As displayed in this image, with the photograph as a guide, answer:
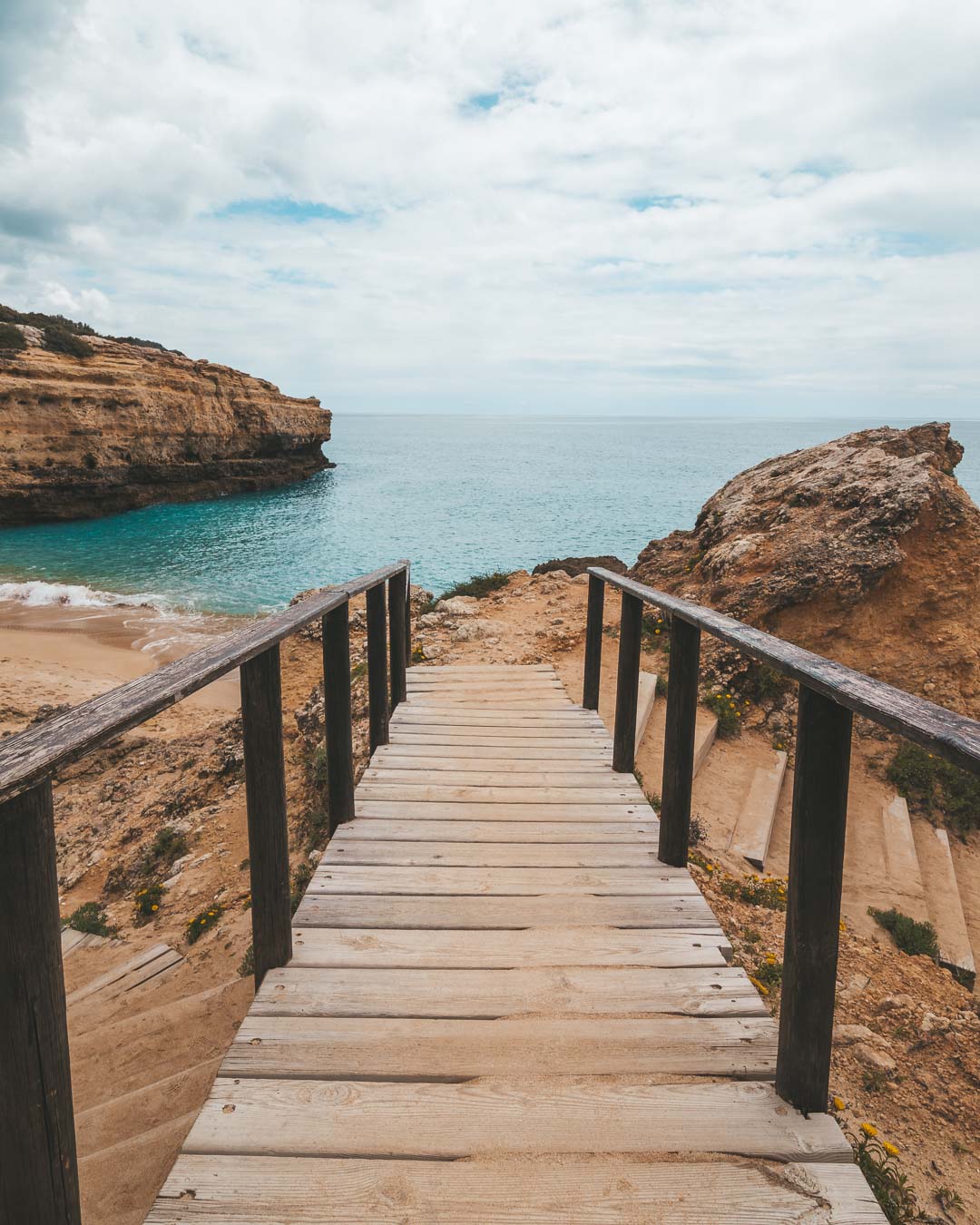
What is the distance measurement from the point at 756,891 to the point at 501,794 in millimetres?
1477

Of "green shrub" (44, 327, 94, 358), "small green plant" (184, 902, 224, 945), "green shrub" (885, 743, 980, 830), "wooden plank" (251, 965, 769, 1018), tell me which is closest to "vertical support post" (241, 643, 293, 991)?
"wooden plank" (251, 965, 769, 1018)

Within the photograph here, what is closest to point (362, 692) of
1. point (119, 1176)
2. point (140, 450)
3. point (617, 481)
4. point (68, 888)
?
point (68, 888)

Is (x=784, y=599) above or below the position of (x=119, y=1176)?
above

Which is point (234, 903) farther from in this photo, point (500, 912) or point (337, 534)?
point (337, 534)

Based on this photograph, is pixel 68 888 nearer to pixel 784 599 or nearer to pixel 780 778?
pixel 780 778

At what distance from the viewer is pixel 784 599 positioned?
24.5ft

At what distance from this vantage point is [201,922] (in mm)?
3869

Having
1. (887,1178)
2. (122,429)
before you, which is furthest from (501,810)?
(122,429)

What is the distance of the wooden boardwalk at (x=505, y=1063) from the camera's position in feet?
5.53

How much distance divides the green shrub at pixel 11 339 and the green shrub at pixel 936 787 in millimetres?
37851

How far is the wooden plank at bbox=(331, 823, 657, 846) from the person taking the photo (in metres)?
3.58

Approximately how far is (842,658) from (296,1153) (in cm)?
685

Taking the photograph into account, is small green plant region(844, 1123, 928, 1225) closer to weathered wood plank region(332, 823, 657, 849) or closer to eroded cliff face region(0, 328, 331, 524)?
weathered wood plank region(332, 823, 657, 849)

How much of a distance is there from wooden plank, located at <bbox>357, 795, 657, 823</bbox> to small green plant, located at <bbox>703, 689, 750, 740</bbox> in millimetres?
2769
